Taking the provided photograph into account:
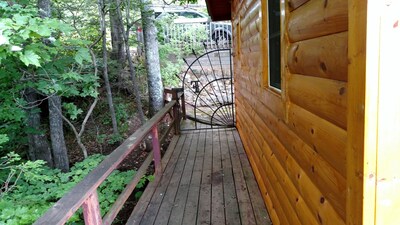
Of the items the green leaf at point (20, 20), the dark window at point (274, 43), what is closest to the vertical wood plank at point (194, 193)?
the dark window at point (274, 43)

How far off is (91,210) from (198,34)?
10.4 m

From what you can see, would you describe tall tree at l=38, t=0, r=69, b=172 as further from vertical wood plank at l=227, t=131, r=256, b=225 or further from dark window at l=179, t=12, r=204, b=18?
dark window at l=179, t=12, r=204, b=18

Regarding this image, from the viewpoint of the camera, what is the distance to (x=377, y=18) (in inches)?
30.7

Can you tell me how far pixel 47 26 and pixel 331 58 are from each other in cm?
262

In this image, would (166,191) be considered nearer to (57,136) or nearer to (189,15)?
(57,136)

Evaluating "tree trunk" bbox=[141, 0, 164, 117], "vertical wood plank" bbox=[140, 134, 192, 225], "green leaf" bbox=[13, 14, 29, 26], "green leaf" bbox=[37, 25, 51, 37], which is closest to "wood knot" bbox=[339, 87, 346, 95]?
"vertical wood plank" bbox=[140, 134, 192, 225]

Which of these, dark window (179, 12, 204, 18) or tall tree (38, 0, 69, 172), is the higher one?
dark window (179, 12, 204, 18)

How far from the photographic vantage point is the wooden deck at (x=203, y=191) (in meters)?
2.74

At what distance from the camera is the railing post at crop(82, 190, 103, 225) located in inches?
67.1

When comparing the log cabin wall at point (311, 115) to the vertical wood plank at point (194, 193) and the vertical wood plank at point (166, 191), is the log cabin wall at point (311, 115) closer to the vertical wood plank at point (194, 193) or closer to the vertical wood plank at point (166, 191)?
the vertical wood plank at point (194, 193)

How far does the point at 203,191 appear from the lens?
3.33 metres

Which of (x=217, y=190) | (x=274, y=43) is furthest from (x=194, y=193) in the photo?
(x=274, y=43)

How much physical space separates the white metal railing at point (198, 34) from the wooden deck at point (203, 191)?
717 cm

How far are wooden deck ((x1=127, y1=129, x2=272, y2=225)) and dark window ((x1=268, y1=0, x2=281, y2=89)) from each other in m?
1.20
